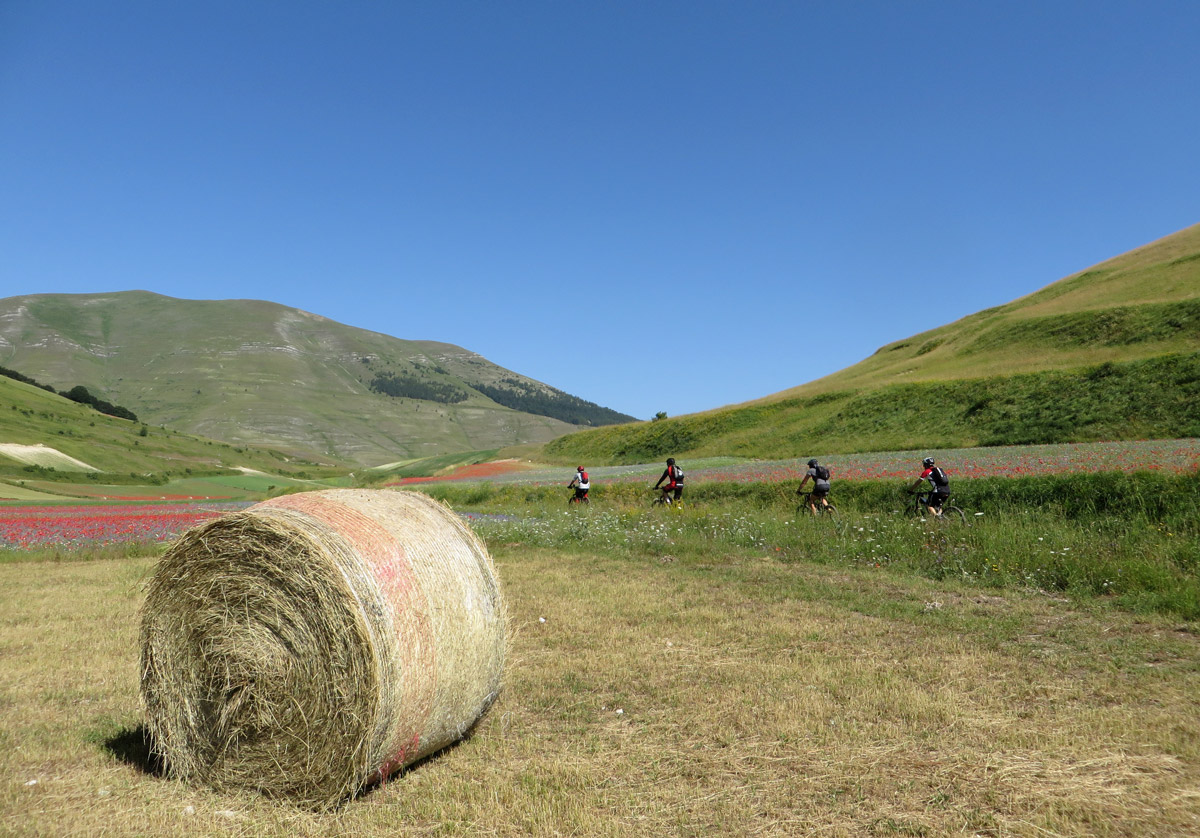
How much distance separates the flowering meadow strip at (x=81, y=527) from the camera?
1981 centimetres

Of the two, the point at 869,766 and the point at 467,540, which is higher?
the point at 467,540

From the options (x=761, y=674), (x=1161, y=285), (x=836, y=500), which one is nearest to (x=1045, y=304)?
(x=1161, y=285)

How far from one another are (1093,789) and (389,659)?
17.3ft

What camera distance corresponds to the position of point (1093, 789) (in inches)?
210

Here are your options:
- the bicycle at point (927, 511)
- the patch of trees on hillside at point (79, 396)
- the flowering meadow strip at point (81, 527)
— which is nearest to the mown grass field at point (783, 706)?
the bicycle at point (927, 511)

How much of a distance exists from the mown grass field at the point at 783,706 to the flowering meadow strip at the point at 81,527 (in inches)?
225

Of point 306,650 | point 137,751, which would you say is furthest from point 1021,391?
point 137,751

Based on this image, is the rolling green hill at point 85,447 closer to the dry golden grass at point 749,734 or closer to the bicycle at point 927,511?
the dry golden grass at point 749,734

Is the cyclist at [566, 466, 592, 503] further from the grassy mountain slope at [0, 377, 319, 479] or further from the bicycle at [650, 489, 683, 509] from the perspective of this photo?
the grassy mountain slope at [0, 377, 319, 479]

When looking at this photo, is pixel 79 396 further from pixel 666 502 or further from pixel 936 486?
pixel 936 486

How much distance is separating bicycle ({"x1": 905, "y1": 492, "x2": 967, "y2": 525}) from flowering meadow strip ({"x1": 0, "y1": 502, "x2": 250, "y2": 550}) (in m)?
16.5

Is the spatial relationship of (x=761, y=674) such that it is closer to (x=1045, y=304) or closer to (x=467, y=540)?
(x=467, y=540)

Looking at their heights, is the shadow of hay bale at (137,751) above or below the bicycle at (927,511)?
below

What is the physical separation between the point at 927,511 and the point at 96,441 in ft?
260
